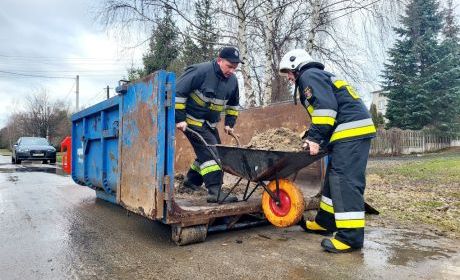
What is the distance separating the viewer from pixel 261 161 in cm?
376

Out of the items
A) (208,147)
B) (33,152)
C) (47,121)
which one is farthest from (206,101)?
(47,121)

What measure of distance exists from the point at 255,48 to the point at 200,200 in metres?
9.14

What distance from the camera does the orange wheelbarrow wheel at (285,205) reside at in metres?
3.76

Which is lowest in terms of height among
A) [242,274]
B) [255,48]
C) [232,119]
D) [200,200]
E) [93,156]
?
[242,274]

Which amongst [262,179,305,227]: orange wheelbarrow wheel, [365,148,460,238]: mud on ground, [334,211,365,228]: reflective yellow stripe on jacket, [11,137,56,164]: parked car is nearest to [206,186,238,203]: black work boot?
[262,179,305,227]: orange wheelbarrow wheel

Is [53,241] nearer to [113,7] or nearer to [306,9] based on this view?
[113,7]

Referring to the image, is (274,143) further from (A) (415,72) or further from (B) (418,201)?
(A) (415,72)

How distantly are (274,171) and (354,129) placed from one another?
82cm

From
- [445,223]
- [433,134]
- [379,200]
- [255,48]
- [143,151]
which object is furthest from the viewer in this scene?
[433,134]

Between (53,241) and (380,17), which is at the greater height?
(380,17)

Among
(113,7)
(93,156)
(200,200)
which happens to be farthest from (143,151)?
(113,7)

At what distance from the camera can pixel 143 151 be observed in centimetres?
386

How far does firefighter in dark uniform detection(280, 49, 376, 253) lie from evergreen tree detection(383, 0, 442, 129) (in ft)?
79.0

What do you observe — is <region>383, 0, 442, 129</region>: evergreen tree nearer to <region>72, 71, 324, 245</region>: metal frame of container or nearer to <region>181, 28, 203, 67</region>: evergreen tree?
<region>181, 28, 203, 67</region>: evergreen tree
